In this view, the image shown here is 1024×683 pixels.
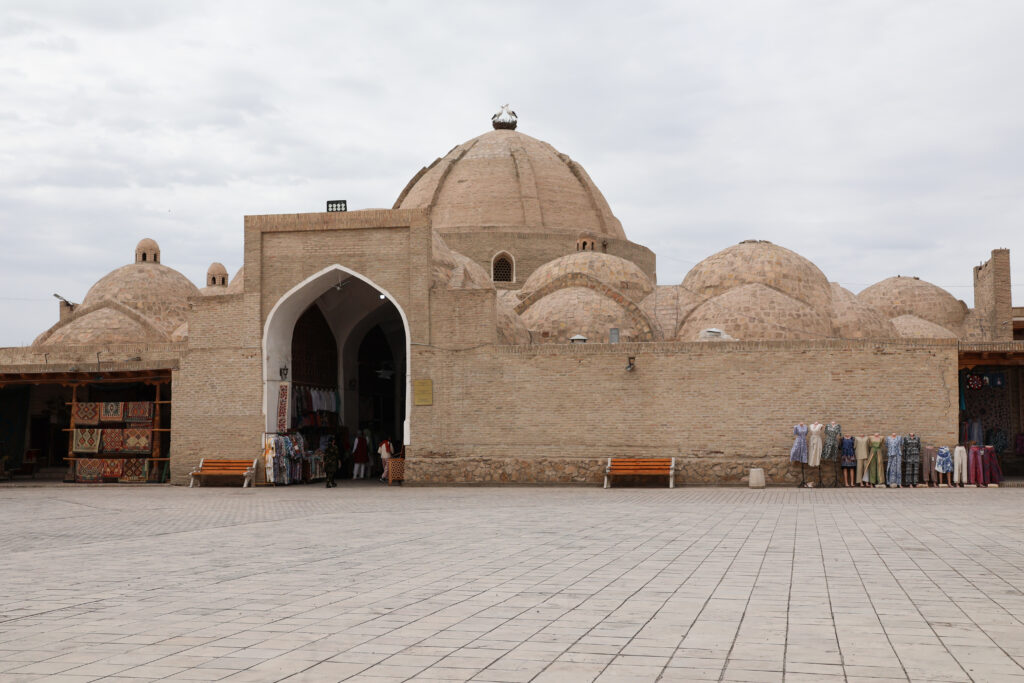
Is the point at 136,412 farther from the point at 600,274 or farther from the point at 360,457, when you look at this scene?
the point at 600,274

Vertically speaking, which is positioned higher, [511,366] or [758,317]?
[758,317]

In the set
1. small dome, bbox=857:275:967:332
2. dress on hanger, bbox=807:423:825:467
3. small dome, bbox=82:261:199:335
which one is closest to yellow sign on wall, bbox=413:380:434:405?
dress on hanger, bbox=807:423:825:467

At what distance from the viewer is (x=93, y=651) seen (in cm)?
461

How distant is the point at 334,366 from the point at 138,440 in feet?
15.4

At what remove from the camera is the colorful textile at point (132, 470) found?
2083cm

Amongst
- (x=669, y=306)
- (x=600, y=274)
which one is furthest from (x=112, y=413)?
(x=669, y=306)

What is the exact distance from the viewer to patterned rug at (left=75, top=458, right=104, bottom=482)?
21.0 metres

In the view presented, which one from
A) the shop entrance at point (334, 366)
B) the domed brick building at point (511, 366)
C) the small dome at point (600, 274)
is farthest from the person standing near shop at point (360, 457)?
the small dome at point (600, 274)

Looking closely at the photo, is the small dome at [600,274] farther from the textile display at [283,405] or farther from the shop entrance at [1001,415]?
the shop entrance at [1001,415]

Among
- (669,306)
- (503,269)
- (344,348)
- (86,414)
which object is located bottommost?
(86,414)

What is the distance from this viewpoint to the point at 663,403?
59.2 feet

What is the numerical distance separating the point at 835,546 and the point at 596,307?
15.4 metres

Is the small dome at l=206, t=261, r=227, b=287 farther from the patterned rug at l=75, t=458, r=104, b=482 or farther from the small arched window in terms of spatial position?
the patterned rug at l=75, t=458, r=104, b=482

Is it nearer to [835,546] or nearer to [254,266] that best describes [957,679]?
[835,546]
